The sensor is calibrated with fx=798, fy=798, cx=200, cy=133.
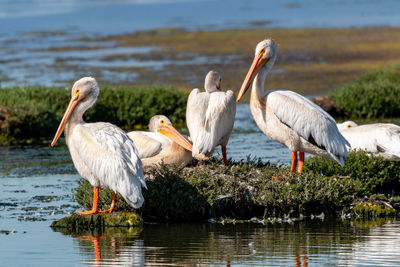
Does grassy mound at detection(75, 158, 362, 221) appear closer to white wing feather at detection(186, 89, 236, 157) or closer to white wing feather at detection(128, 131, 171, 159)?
white wing feather at detection(186, 89, 236, 157)

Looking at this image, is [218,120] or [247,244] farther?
[218,120]

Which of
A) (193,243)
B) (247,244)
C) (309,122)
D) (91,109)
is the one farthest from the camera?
(91,109)

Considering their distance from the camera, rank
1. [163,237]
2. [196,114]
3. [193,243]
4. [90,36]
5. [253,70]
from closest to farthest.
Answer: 1. [193,243]
2. [163,237]
3. [253,70]
4. [196,114]
5. [90,36]

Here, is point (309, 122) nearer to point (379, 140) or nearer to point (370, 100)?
point (379, 140)

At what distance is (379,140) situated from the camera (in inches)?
365

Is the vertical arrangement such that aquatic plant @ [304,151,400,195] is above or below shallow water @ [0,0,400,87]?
below

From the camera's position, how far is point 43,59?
27312 mm

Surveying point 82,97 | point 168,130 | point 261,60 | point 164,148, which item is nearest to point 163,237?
point 82,97

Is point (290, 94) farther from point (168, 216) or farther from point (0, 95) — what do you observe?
point (0, 95)

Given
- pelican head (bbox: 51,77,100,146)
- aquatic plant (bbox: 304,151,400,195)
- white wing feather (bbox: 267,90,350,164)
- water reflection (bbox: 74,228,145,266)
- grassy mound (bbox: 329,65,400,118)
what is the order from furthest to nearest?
grassy mound (bbox: 329,65,400,118)
aquatic plant (bbox: 304,151,400,195)
white wing feather (bbox: 267,90,350,164)
pelican head (bbox: 51,77,100,146)
water reflection (bbox: 74,228,145,266)

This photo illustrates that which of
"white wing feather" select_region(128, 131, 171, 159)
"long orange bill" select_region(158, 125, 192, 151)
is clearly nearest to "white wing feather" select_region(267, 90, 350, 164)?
"long orange bill" select_region(158, 125, 192, 151)

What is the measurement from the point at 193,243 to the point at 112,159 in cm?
121

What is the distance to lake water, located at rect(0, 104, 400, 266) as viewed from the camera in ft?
21.5

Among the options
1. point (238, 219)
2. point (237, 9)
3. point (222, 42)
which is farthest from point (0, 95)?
point (237, 9)
